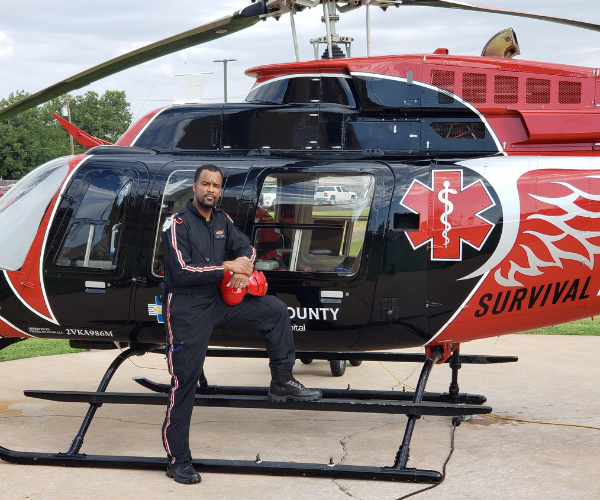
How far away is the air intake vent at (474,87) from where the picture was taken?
5.64 metres

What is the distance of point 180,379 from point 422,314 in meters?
1.90

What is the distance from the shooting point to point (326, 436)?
6047 mm

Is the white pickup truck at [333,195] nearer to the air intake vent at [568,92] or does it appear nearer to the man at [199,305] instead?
the man at [199,305]

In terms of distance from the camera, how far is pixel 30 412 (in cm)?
680

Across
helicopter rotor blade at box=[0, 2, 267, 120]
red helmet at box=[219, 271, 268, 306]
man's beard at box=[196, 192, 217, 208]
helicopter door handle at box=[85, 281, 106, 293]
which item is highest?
helicopter rotor blade at box=[0, 2, 267, 120]

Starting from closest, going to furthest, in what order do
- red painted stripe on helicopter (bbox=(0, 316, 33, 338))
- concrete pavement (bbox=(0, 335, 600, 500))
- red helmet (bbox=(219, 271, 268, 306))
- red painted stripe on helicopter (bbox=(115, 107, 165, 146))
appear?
1. concrete pavement (bbox=(0, 335, 600, 500))
2. red helmet (bbox=(219, 271, 268, 306))
3. red painted stripe on helicopter (bbox=(0, 316, 33, 338))
4. red painted stripe on helicopter (bbox=(115, 107, 165, 146))

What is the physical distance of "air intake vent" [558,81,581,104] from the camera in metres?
5.61

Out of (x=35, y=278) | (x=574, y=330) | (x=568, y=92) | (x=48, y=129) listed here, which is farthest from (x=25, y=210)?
(x=48, y=129)

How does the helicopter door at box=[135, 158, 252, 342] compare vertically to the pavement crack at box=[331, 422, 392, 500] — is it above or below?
above

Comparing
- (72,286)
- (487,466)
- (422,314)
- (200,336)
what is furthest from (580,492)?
(72,286)

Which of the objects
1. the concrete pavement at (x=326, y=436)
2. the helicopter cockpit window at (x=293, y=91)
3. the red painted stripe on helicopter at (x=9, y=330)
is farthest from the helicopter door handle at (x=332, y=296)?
the red painted stripe on helicopter at (x=9, y=330)

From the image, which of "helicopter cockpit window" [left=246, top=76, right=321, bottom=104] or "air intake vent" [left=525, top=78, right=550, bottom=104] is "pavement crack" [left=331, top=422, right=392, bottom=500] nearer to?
"helicopter cockpit window" [left=246, top=76, right=321, bottom=104]

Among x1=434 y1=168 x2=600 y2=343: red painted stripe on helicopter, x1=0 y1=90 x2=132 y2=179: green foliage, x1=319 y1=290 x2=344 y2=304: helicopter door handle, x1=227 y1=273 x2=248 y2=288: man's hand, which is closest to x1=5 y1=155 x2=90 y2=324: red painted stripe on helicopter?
x1=227 y1=273 x2=248 y2=288: man's hand

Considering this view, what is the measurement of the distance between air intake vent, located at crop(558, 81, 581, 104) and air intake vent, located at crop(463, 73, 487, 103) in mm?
614
